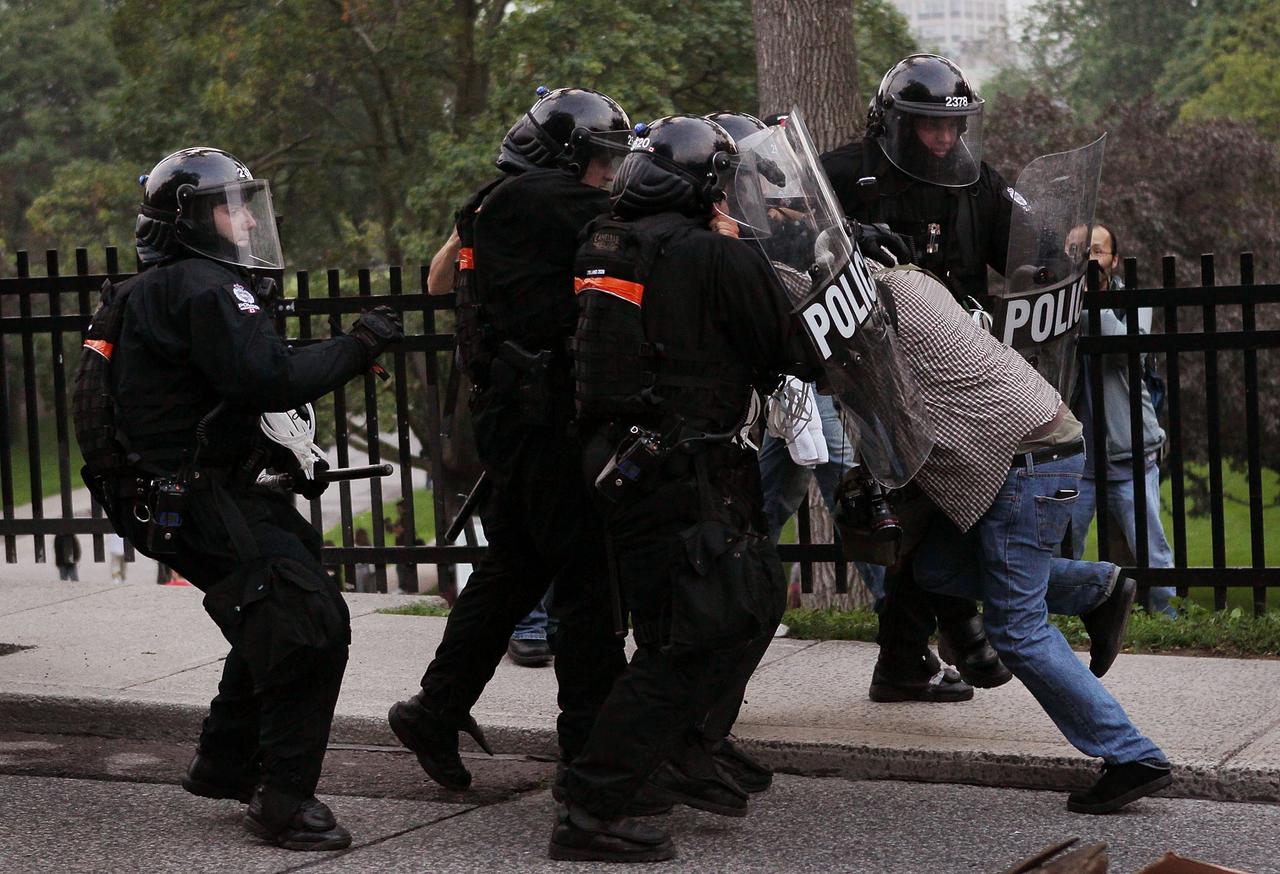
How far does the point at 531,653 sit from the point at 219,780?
1.80 metres

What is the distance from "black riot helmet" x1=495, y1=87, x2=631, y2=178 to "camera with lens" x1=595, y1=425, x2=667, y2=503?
0.99 metres

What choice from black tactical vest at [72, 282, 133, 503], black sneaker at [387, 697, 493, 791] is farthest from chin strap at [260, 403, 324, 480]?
black sneaker at [387, 697, 493, 791]

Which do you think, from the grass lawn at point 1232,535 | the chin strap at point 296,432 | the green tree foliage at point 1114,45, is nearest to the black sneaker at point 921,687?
the chin strap at point 296,432

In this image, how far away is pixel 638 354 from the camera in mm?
4199

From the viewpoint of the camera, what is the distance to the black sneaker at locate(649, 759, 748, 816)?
454cm

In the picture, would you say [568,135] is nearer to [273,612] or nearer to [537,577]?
[537,577]

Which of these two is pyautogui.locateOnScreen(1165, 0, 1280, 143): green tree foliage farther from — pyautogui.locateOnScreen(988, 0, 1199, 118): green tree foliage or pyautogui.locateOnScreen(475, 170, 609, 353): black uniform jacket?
pyautogui.locateOnScreen(475, 170, 609, 353): black uniform jacket

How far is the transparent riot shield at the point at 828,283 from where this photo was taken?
4.25 meters

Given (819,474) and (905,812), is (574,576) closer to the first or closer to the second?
(905,812)

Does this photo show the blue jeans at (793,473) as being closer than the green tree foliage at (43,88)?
Yes

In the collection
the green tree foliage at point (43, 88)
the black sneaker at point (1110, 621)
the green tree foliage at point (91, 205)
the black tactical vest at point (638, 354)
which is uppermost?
the green tree foliage at point (43, 88)

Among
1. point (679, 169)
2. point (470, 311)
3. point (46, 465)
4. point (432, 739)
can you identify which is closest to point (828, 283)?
point (679, 169)

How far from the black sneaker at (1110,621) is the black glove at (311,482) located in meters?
2.24

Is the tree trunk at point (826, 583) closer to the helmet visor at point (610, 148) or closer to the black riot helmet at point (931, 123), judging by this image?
the black riot helmet at point (931, 123)
